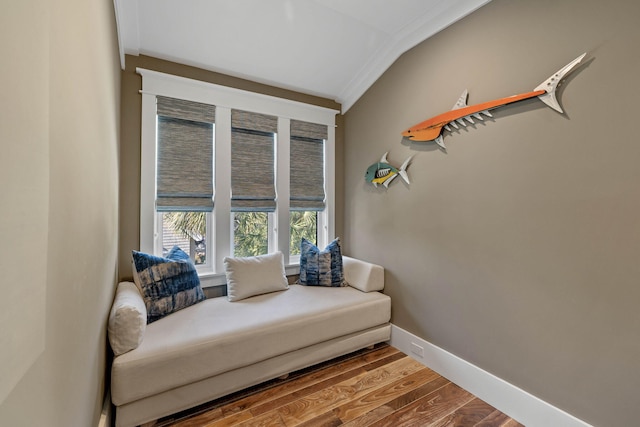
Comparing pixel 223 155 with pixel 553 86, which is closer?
pixel 553 86

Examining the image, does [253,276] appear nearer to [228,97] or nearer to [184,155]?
[184,155]

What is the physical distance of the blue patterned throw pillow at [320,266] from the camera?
9.22 ft

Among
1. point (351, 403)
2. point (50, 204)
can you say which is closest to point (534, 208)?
point (351, 403)

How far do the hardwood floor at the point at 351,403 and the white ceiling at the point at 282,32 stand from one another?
2.73 m

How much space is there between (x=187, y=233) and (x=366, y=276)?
178cm

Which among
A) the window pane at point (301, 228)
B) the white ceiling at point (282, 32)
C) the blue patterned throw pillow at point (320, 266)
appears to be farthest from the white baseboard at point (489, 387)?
the white ceiling at point (282, 32)

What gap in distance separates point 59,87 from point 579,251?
2313 millimetres

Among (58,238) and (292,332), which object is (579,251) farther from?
(58,238)

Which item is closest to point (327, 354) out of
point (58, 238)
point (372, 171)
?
point (372, 171)

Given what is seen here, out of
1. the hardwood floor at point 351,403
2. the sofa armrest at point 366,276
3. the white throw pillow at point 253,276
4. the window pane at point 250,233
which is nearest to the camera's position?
the hardwood floor at point 351,403

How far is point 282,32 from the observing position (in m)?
2.33

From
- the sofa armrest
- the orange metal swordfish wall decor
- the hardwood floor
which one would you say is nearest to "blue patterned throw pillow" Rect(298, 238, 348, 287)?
the sofa armrest

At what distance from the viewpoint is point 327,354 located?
223 cm

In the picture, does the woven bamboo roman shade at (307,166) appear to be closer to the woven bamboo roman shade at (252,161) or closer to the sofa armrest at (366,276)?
the woven bamboo roman shade at (252,161)
